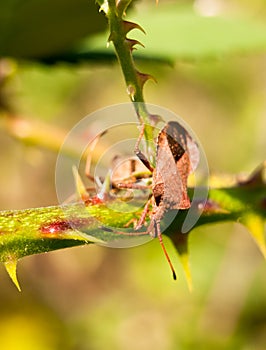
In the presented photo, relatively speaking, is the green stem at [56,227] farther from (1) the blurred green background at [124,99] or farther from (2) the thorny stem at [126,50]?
(1) the blurred green background at [124,99]

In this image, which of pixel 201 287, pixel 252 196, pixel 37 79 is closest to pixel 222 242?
pixel 201 287

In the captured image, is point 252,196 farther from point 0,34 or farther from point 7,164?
point 7,164

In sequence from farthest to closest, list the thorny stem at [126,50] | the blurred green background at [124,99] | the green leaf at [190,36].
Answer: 1. the green leaf at [190,36]
2. the blurred green background at [124,99]
3. the thorny stem at [126,50]

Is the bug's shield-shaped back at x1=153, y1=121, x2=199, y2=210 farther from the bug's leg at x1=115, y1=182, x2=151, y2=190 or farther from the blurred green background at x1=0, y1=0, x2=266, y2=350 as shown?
the blurred green background at x1=0, y1=0, x2=266, y2=350

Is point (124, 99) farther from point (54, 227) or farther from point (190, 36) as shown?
point (54, 227)

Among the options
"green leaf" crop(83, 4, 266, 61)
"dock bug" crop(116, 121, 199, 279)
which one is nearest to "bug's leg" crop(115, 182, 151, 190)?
"dock bug" crop(116, 121, 199, 279)

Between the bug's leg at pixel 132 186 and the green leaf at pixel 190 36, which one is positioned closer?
the bug's leg at pixel 132 186

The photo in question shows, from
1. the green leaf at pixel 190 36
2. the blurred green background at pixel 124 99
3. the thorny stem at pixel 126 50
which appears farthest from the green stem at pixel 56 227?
the green leaf at pixel 190 36

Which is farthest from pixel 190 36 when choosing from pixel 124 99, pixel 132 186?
pixel 124 99

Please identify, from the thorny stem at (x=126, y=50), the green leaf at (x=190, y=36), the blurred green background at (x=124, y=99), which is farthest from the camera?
the green leaf at (x=190, y=36)
